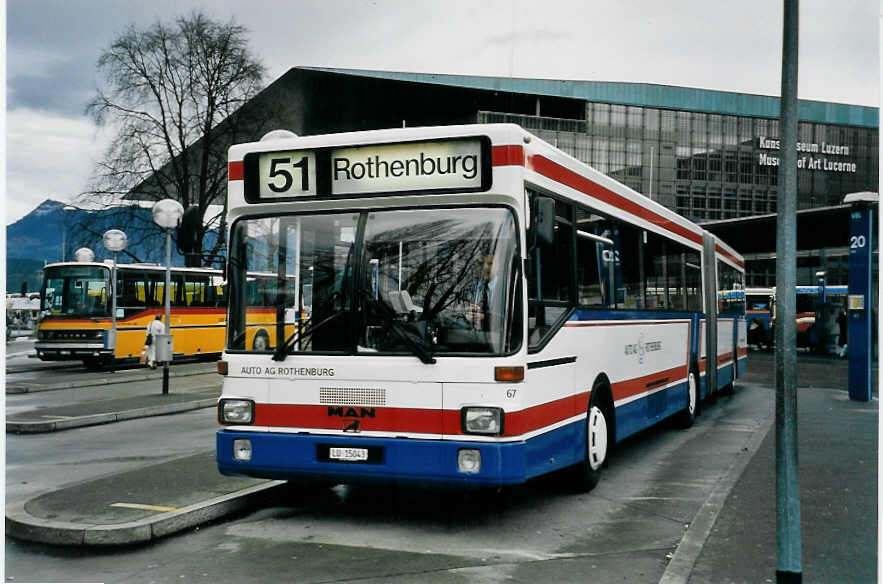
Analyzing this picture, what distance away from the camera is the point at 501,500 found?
8.70 metres

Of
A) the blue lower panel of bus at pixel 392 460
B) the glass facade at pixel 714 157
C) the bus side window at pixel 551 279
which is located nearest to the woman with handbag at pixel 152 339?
the blue lower panel of bus at pixel 392 460

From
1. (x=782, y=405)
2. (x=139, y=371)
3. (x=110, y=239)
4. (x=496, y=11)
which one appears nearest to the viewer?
(x=782, y=405)

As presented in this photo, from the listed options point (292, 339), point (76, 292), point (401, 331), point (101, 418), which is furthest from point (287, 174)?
point (76, 292)

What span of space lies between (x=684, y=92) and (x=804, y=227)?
212 feet

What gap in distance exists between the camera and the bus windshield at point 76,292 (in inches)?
1181

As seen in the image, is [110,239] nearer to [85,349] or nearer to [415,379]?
[85,349]

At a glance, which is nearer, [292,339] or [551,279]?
[292,339]

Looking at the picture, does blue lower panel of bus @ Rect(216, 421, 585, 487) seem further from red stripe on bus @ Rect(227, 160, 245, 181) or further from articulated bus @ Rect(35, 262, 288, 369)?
articulated bus @ Rect(35, 262, 288, 369)

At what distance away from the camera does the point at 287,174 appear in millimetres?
7957

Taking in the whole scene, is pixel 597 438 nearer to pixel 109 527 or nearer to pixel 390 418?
pixel 390 418

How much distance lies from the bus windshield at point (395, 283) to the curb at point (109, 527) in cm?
133

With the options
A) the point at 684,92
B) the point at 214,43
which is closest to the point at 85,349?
the point at 214,43

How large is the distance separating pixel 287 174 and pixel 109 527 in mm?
3014

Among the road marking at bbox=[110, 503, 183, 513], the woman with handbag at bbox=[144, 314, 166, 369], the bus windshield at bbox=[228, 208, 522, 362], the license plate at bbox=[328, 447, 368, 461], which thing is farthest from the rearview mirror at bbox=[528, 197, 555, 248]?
the woman with handbag at bbox=[144, 314, 166, 369]
